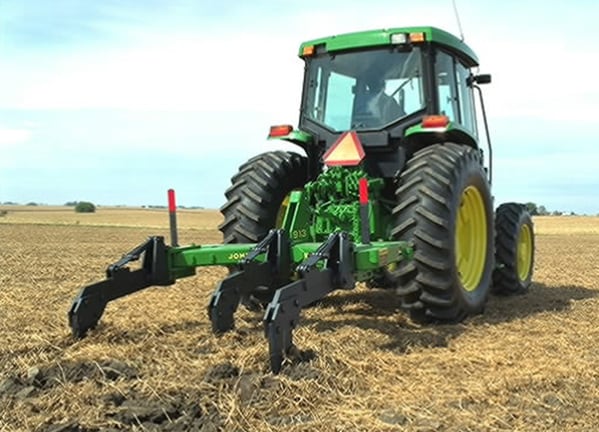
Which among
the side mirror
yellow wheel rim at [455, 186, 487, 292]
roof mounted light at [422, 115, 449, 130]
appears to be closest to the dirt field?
yellow wheel rim at [455, 186, 487, 292]

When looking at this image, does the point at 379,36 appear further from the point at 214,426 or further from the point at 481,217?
the point at 214,426

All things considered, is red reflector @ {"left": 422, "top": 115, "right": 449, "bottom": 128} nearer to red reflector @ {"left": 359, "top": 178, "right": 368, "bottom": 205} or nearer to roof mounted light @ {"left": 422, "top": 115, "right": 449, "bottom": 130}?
roof mounted light @ {"left": 422, "top": 115, "right": 449, "bottom": 130}

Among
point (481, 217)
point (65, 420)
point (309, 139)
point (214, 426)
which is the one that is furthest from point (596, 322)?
point (65, 420)

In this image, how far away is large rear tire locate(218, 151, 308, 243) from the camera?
6.57 metres

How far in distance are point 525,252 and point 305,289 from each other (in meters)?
5.03

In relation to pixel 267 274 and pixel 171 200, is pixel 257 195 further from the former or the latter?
pixel 267 274

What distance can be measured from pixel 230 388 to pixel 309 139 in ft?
12.1

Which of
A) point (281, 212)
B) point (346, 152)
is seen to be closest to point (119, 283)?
point (281, 212)

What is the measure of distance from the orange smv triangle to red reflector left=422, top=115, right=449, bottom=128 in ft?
2.01

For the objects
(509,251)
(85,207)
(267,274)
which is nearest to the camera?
(267,274)

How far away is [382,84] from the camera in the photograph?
22.7 ft

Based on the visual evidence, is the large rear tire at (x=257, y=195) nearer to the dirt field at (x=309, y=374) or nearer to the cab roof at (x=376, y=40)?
the dirt field at (x=309, y=374)

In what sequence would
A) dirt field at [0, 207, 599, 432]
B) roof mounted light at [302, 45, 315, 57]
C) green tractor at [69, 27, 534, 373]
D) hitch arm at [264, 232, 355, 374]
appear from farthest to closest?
roof mounted light at [302, 45, 315, 57]
green tractor at [69, 27, 534, 373]
hitch arm at [264, 232, 355, 374]
dirt field at [0, 207, 599, 432]

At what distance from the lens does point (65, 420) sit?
347 cm
